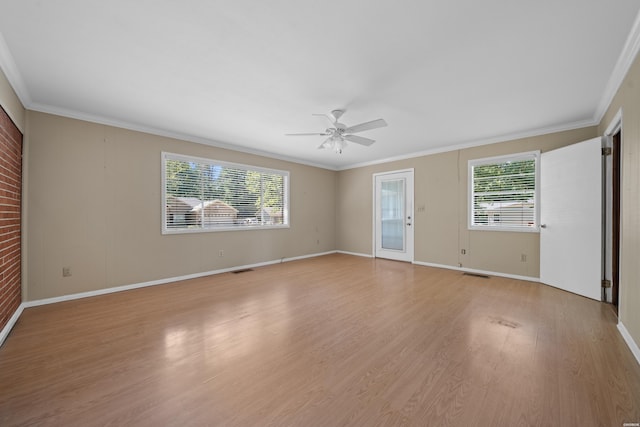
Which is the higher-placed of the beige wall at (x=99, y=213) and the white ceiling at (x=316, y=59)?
the white ceiling at (x=316, y=59)

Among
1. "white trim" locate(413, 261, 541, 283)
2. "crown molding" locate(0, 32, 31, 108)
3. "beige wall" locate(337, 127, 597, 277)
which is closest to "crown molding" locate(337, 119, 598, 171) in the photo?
"beige wall" locate(337, 127, 597, 277)

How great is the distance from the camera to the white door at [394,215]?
5965 millimetres

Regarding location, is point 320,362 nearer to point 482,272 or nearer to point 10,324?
point 10,324

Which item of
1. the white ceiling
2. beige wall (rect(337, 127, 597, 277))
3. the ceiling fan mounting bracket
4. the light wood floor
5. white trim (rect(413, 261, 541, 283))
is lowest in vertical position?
the light wood floor

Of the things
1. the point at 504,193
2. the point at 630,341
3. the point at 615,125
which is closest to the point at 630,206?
the point at 630,341

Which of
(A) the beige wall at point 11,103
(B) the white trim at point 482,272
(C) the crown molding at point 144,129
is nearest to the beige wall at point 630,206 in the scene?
(B) the white trim at point 482,272

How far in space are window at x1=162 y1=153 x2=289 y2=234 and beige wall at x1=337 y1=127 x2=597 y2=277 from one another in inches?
98.1

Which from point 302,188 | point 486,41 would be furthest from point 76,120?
point 486,41

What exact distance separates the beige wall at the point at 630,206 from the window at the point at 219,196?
5.32 meters

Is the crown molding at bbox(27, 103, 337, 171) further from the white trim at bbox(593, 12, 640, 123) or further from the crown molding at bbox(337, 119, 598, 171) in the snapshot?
the white trim at bbox(593, 12, 640, 123)

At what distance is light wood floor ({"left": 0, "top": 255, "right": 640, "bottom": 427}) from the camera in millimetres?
1511

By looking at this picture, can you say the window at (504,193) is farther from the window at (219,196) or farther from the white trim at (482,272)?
the window at (219,196)

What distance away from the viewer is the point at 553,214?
3.93 m

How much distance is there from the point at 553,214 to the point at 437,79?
3040 mm
